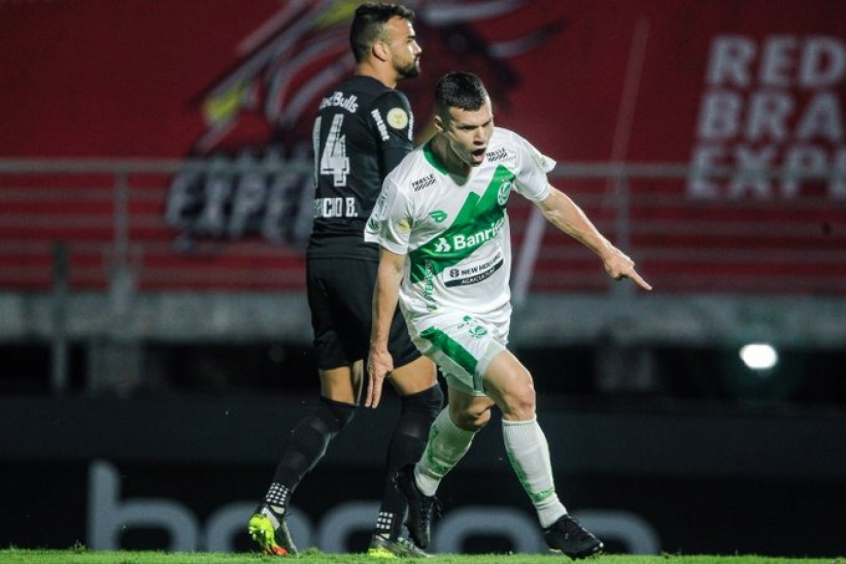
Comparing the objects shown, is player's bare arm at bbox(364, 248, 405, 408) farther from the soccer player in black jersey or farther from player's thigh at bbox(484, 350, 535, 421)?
the soccer player in black jersey

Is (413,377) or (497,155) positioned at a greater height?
(497,155)

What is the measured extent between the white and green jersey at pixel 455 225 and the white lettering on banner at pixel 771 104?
742cm

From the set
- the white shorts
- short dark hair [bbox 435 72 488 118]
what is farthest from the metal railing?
short dark hair [bbox 435 72 488 118]

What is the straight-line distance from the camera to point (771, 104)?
46.7 feet

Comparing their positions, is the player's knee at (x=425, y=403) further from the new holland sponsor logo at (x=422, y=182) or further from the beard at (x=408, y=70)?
the beard at (x=408, y=70)

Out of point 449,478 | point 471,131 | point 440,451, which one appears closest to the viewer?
point 471,131

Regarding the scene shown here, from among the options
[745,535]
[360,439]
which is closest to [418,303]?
[360,439]

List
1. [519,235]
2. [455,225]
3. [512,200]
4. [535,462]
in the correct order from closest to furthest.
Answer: [535,462] < [455,225] < [512,200] < [519,235]

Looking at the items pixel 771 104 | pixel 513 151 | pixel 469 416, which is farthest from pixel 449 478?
pixel 771 104

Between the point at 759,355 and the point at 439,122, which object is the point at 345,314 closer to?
the point at 439,122

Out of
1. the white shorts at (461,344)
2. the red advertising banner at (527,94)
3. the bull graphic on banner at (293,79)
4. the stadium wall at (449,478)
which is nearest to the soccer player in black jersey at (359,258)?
the white shorts at (461,344)

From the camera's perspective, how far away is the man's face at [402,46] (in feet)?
24.0

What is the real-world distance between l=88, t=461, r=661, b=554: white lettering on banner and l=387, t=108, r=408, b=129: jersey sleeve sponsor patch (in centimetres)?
385

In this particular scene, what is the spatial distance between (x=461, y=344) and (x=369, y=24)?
5.19 ft
